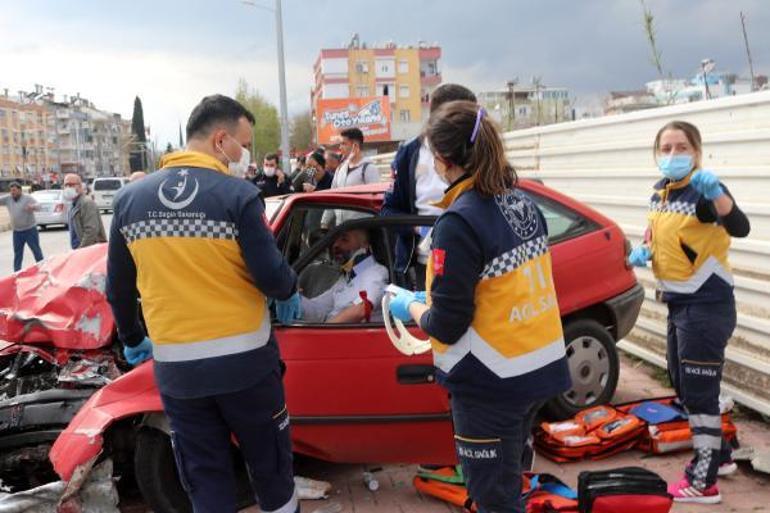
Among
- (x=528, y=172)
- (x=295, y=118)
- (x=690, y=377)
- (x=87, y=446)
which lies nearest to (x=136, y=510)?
(x=87, y=446)

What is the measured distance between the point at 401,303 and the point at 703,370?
178cm

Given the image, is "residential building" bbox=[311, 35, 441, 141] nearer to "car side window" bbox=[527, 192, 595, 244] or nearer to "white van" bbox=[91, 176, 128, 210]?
"white van" bbox=[91, 176, 128, 210]

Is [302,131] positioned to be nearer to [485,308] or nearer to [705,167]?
[705,167]

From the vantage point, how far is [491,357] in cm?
216

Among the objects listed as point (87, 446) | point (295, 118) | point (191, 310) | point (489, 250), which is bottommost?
point (87, 446)

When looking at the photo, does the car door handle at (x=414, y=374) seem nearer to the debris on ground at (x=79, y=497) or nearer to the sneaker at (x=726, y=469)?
the debris on ground at (x=79, y=497)

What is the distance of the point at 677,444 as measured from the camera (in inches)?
161

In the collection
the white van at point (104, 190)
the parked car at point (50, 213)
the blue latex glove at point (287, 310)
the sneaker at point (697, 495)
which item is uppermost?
the white van at point (104, 190)

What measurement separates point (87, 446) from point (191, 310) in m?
1.08

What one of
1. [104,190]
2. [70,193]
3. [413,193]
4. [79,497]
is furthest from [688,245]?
[104,190]

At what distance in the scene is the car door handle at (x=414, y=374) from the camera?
3.44m

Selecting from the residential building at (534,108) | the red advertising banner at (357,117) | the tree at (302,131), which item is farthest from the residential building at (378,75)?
the residential building at (534,108)

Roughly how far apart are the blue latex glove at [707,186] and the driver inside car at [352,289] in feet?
5.19

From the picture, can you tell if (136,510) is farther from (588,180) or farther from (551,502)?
(588,180)
